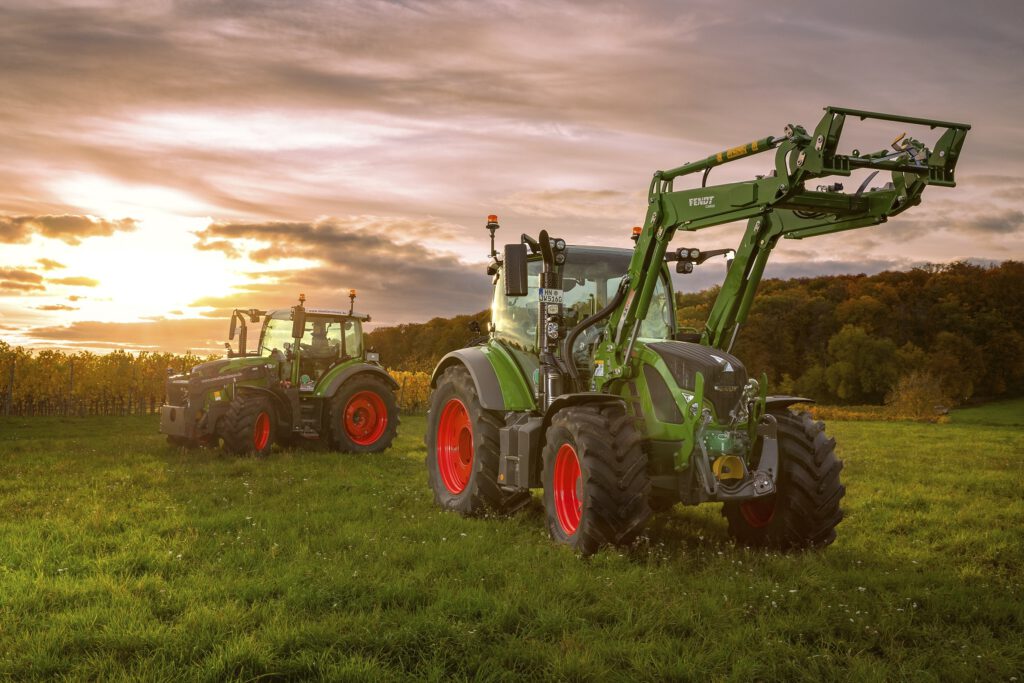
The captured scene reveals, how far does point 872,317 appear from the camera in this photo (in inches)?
2286

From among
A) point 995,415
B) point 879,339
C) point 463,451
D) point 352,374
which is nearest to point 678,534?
point 463,451

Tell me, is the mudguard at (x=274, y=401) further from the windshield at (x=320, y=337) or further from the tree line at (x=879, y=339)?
the tree line at (x=879, y=339)

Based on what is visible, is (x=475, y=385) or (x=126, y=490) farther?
(x=126, y=490)

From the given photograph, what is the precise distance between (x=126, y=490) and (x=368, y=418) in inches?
238

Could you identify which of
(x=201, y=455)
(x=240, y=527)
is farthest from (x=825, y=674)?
(x=201, y=455)

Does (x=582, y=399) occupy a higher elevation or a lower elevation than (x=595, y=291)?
lower

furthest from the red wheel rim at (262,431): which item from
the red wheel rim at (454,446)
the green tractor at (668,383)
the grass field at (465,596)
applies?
the green tractor at (668,383)

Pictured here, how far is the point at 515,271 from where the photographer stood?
742 cm

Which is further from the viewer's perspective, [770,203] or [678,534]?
[678,534]

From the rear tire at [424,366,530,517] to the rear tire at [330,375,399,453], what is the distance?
5494 millimetres

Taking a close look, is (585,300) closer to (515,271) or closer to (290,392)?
(515,271)

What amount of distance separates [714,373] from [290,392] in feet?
31.8

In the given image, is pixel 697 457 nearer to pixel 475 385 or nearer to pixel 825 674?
pixel 825 674

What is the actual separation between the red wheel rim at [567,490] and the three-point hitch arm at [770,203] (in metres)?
0.83
